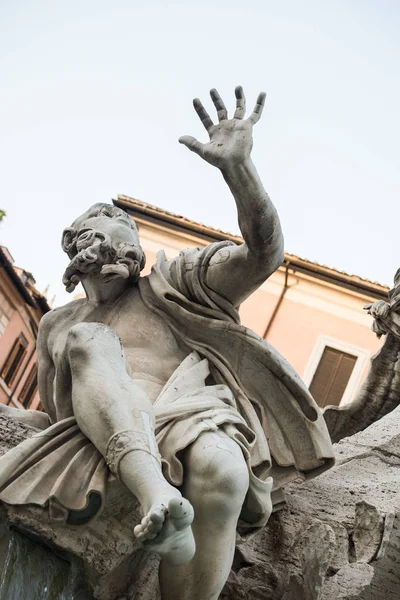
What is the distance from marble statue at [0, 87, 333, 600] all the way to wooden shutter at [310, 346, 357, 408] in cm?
1613

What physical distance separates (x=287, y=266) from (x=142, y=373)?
690 inches

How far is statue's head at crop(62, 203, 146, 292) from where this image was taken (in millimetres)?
3584

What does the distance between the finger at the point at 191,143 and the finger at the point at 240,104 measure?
21cm

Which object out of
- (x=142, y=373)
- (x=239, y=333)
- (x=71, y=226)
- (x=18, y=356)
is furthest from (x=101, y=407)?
(x=18, y=356)

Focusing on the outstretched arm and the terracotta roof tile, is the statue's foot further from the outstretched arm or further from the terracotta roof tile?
the terracotta roof tile

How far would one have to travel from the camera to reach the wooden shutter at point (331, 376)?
770 inches


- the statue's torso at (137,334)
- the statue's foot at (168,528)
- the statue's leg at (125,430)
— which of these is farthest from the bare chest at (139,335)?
the statue's foot at (168,528)

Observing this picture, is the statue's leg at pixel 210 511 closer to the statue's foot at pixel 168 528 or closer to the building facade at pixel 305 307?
the statue's foot at pixel 168 528

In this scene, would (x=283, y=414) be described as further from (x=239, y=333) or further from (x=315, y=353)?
(x=315, y=353)

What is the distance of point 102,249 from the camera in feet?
11.8

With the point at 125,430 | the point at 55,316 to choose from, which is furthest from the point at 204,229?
the point at 125,430

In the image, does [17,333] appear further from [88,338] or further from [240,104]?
[88,338]

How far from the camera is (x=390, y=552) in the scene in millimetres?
3377

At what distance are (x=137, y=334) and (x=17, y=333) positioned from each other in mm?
22860
